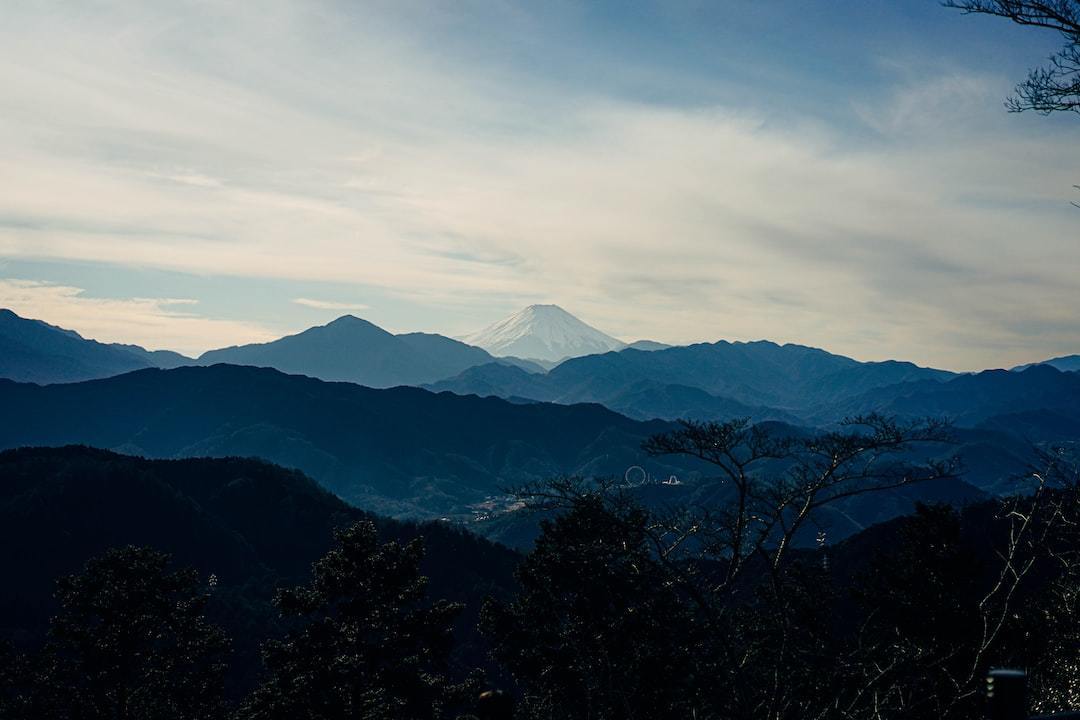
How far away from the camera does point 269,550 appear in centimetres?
18875

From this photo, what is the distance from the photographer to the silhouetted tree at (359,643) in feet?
97.7

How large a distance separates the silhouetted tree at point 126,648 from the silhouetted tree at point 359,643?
5099 millimetres

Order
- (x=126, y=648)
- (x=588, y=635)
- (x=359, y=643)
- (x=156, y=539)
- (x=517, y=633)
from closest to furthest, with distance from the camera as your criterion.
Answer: (x=588, y=635) → (x=359, y=643) → (x=126, y=648) → (x=517, y=633) → (x=156, y=539)

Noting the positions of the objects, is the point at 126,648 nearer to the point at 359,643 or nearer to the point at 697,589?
the point at 359,643

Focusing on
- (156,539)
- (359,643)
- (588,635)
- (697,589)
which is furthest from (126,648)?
(156,539)

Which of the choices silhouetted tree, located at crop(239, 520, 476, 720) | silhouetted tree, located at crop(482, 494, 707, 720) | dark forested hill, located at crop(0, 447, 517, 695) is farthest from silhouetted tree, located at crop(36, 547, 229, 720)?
dark forested hill, located at crop(0, 447, 517, 695)

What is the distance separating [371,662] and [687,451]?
2195 centimetres

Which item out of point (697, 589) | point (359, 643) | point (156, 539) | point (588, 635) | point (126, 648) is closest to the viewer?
point (697, 589)

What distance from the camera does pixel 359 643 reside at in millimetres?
30281

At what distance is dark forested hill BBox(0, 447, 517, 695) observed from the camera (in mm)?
144625

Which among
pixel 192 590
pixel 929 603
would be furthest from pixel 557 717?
pixel 192 590

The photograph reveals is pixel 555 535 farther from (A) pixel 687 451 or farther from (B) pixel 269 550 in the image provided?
(B) pixel 269 550

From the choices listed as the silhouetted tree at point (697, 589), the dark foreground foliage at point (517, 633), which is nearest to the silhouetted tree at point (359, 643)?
the dark foreground foliage at point (517, 633)

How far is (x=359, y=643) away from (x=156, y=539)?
6807 inches
